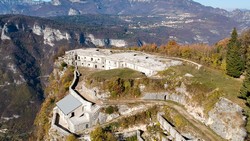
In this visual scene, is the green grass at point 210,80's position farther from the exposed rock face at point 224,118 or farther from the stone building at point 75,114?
the stone building at point 75,114

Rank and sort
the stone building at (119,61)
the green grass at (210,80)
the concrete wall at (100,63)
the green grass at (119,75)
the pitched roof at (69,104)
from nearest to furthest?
the green grass at (210,80)
the pitched roof at (69,104)
the green grass at (119,75)
the stone building at (119,61)
the concrete wall at (100,63)

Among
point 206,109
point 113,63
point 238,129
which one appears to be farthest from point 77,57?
point 238,129

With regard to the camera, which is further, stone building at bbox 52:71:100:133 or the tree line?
stone building at bbox 52:71:100:133

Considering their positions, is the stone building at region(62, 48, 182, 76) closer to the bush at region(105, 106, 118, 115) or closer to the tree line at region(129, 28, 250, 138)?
the tree line at region(129, 28, 250, 138)

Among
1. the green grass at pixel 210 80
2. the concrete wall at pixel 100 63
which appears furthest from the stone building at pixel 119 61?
the green grass at pixel 210 80

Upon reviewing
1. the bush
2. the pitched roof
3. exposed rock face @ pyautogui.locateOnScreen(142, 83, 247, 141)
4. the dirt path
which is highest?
exposed rock face @ pyautogui.locateOnScreen(142, 83, 247, 141)

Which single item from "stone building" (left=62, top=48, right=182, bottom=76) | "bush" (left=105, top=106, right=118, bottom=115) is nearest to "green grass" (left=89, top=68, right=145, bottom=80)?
"stone building" (left=62, top=48, right=182, bottom=76)

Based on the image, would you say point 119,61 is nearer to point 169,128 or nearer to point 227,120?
point 169,128
